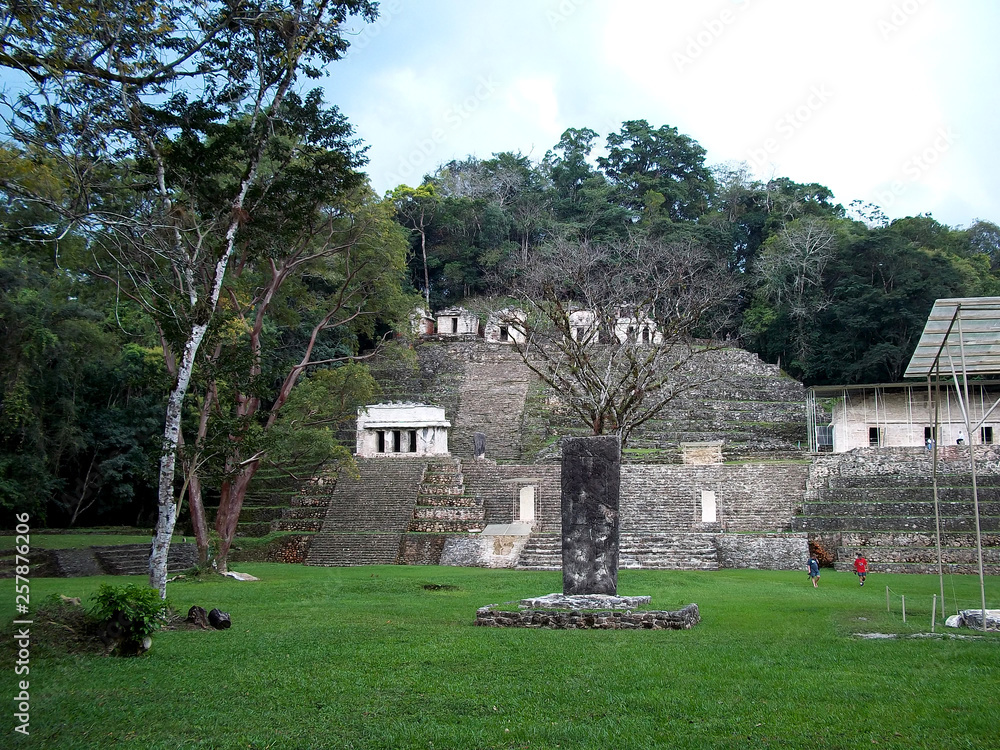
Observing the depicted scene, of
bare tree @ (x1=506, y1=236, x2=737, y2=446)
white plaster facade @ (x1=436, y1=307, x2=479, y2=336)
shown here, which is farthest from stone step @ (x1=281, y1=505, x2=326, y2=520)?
white plaster facade @ (x1=436, y1=307, x2=479, y2=336)

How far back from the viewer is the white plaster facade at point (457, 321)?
165 feet

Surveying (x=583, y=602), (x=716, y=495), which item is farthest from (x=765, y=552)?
(x=583, y=602)

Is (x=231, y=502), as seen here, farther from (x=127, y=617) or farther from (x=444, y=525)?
(x=127, y=617)

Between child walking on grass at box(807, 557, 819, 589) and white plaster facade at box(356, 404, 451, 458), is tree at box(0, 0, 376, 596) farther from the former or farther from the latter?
white plaster facade at box(356, 404, 451, 458)

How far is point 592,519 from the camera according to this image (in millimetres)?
12000

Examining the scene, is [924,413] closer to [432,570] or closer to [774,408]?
[774,408]

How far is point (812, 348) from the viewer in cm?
4425

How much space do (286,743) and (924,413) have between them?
32.9 metres

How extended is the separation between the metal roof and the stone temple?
33.5 ft

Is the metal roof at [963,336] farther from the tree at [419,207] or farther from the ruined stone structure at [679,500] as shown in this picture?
the tree at [419,207]

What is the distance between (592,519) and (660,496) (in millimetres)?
16114

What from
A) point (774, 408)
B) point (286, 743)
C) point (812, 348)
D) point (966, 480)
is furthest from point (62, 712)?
point (812, 348)

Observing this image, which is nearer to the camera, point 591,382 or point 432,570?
point 591,382

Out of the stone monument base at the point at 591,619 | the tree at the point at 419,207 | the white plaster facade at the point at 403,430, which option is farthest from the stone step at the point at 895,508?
A: the tree at the point at 419,207
